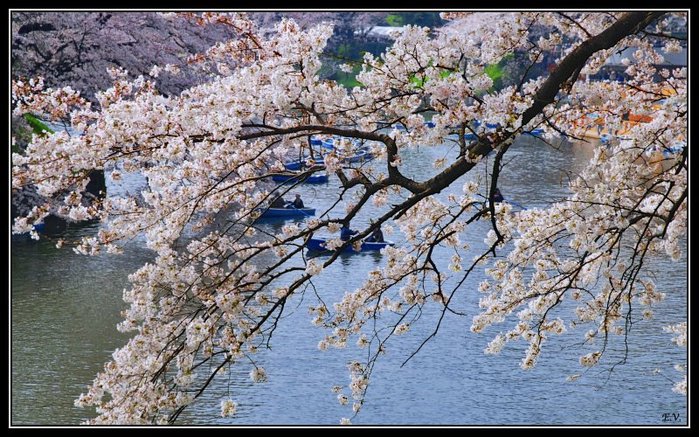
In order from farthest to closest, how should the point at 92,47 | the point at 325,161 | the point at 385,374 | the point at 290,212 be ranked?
the point at 290,212, the point at 92,47, the point at 385,374, the point at 325,161

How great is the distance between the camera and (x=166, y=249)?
5152mm

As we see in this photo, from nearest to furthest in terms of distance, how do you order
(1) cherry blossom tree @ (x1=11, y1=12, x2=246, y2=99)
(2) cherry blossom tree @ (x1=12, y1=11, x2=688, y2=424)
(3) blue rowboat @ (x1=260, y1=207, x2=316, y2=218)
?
(2) cherry blossom tree @ (x1=12, y1=11, x2=688, y2=424) < (1) cherry blossom tree @ (x1=11, y1=12, x2=246, y2=99) < (3) blue rowboat @ (x1=260, y1=207, x2=316, y2=218)

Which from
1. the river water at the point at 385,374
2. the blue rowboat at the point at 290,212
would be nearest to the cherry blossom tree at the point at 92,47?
the blue rowboat at the point at 290,212

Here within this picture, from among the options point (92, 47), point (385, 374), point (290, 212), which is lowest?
point (385, 374)

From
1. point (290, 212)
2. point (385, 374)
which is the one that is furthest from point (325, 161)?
point (290, 212)

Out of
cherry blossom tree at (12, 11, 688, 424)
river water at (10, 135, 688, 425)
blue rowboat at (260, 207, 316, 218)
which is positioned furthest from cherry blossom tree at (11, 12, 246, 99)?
cherry blossom tree at (12, 11, 688, 424)

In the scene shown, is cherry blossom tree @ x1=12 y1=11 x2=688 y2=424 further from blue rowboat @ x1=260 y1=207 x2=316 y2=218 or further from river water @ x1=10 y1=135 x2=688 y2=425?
blue rowboat @ x1=260 y1=207 x2=316 y2=218

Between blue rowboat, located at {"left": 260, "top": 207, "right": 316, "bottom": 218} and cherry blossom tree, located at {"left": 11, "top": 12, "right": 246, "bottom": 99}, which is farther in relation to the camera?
blue rowboat, located at {"left": 260, "top": 207, "right": 316, "bottom": 218}

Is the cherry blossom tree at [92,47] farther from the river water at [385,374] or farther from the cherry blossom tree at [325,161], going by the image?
the cherry blossom tree at [325,161]

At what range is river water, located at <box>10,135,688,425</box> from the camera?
10.2 m

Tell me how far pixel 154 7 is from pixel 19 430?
78.2 inches

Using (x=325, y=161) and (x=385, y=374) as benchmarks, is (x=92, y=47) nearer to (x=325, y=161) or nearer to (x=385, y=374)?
(x=385, y=374)

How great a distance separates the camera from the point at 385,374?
450 inches

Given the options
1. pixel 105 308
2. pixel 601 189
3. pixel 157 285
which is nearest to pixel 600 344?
pixel 105 308
